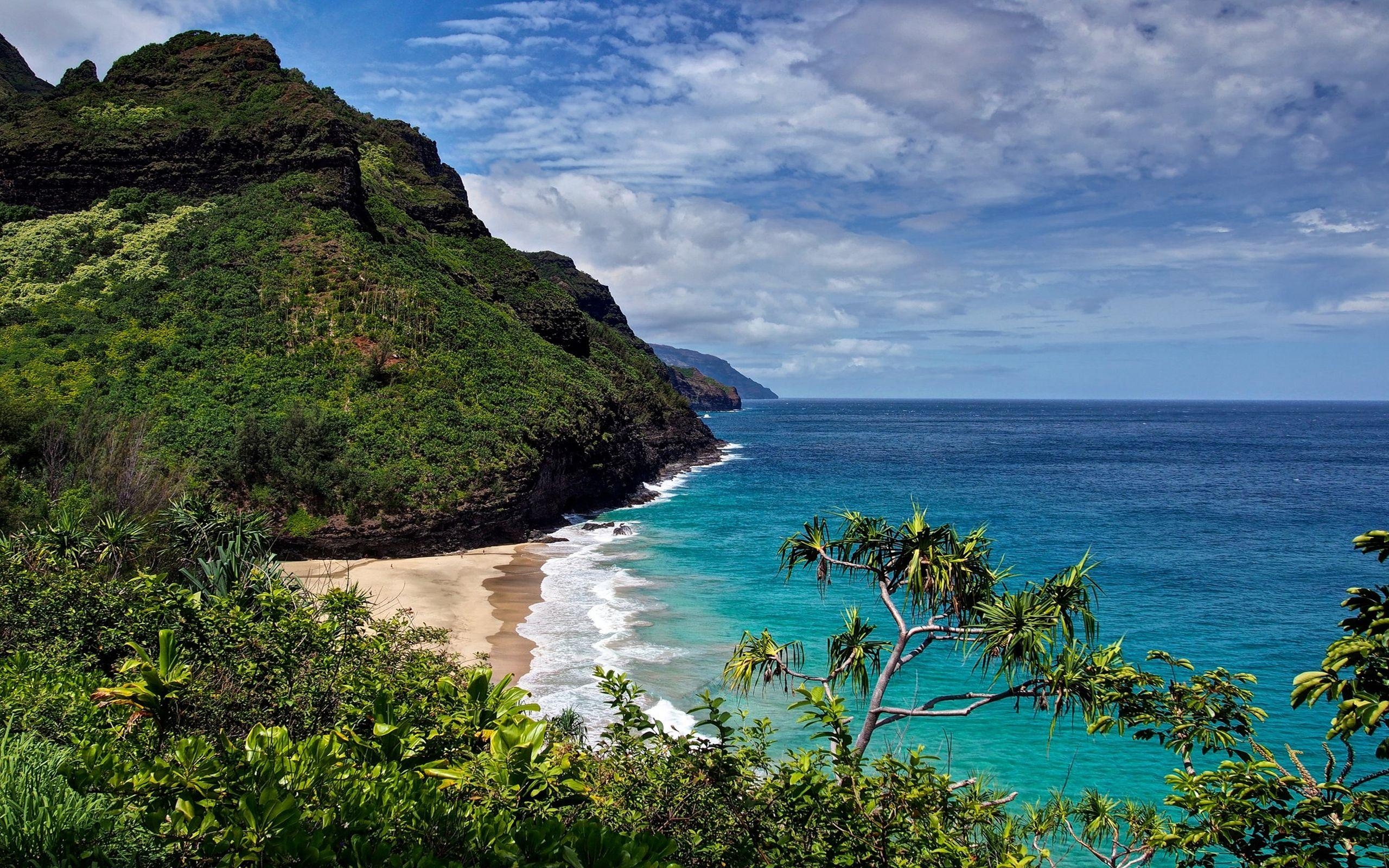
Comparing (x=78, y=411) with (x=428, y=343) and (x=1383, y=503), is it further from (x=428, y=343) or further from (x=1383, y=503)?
(x=1383, y=503)

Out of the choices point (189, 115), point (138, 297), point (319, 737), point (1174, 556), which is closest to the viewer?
point (319, 737)

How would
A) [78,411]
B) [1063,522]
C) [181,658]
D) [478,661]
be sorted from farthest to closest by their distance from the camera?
[1063,522]
[78,411]
[478,661]
[181,658]

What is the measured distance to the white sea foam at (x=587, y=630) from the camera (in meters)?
20.3

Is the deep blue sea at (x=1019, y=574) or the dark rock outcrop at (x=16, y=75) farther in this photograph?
the dark rock outcrop at (x=16, y=75)

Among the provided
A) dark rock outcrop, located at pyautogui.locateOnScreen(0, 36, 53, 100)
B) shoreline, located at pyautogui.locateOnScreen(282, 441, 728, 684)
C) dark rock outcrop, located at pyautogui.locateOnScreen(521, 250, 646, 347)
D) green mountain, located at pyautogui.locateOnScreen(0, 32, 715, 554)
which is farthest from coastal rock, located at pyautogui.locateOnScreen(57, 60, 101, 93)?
dark rock outcrop, located at pyautogui.locateOnScreen(521, 250, 646, 347)

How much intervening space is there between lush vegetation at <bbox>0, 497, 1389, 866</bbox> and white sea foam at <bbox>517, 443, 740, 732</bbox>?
5981 millimetres

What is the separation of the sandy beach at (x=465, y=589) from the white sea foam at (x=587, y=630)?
67 cm

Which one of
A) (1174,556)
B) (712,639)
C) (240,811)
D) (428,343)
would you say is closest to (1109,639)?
(712,639)

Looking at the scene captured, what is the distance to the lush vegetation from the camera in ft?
14.0

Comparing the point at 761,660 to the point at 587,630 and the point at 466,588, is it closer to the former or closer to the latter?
the point at 587,630

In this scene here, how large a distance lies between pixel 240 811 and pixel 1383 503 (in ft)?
252

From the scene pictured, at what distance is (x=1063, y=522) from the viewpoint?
49.8 m

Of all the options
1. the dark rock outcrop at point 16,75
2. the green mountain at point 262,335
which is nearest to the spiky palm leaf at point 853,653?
the green mountain at point 262,335

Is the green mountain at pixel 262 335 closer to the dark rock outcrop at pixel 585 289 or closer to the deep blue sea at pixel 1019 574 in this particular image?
the deep blue sea at pixel 1019 574
